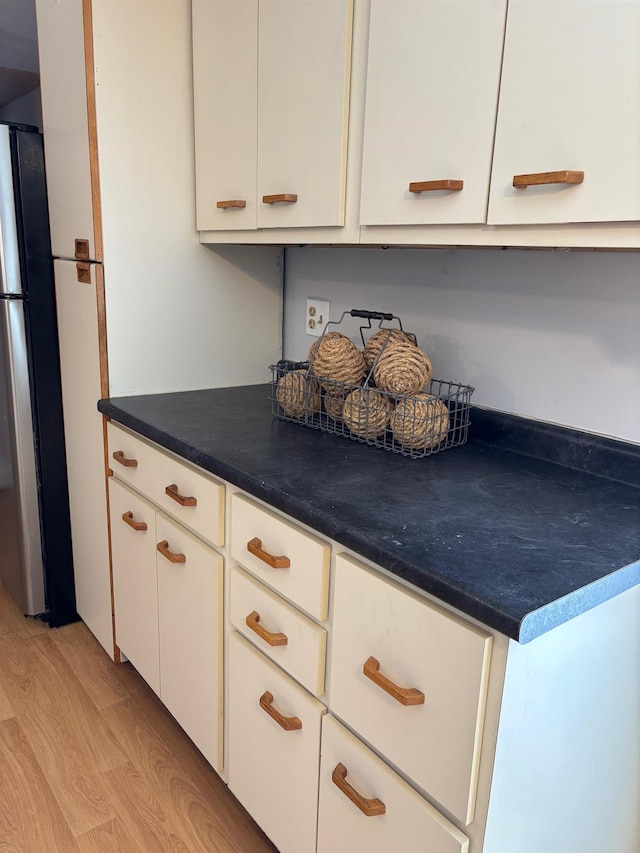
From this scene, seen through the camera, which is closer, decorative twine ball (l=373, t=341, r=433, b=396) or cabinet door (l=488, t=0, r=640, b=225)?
cabinet door (l=488, t=0, r=640, b=225)

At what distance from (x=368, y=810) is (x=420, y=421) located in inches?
26.7

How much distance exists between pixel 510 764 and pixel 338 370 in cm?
87

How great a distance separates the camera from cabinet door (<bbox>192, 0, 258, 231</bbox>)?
4.83 ft

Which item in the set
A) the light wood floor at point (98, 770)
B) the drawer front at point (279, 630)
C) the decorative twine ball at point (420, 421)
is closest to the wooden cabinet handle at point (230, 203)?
the decorative twine ball at point (420, 421)

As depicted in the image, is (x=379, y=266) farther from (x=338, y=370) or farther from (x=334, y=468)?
(x=334, y=468)

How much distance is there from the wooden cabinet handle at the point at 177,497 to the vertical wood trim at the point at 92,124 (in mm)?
662

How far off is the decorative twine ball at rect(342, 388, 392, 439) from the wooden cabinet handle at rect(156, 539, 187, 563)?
488 mm

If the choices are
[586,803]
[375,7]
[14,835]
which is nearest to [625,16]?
[375,7]

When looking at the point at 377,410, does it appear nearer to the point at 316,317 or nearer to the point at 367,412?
the point at 367,412

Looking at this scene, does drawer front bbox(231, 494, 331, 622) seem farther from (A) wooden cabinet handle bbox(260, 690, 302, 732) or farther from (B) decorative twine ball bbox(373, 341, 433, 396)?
(B) decorative twine ball bbox(373, 341, 433, 396)

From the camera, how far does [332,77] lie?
1248 mm

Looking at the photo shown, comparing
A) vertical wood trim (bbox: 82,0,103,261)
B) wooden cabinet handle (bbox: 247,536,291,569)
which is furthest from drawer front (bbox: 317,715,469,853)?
vertical wood trim (bbox: 82,0,103,261)

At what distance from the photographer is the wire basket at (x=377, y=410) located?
1.28 metres

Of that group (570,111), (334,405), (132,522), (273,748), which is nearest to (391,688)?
(273,748)
